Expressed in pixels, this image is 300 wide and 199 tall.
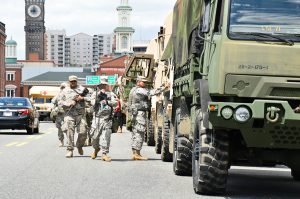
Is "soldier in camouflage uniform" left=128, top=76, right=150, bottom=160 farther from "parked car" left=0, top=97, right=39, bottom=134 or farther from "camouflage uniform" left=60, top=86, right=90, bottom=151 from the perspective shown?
"parked car" left=0, top=97, right=39, bottom=134

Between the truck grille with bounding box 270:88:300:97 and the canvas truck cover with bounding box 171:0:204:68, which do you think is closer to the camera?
the truck grille with bounding box 270:88:300:97

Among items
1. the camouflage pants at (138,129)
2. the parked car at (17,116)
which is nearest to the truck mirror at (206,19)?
the camouflage pants at (138,129)

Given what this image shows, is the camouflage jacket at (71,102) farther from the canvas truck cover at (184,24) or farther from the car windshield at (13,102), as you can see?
the car windshield at (13,102)

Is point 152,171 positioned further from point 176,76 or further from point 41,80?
point 41,80

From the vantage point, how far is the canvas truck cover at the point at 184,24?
11.3 meters

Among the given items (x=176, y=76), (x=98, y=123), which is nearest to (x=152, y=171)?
(x=176, y=76)

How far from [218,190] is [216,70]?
1549mm

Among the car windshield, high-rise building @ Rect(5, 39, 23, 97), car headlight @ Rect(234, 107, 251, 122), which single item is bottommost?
high-rise building @ Rect(5, 39, 23, 97)

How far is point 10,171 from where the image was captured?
44.1 feet

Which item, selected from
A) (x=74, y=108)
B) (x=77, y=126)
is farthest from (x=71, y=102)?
(x=77, y=126)

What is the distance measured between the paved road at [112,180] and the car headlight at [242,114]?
1.31 meters

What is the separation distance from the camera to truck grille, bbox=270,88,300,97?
9.16 m

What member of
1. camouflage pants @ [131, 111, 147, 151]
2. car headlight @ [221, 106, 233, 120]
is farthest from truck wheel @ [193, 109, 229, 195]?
camouflage pants @ [131, 111, 147, 151]

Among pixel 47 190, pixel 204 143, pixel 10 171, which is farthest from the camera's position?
pixel 10 171
